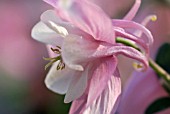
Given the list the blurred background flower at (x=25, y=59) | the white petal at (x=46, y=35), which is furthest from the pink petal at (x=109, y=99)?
the blurred background flower at (x=25, y=59)

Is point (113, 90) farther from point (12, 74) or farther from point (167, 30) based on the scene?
point (12, 74)

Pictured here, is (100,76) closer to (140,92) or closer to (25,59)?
(140,92)

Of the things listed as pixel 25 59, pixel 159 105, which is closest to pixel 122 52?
pixel 159 105

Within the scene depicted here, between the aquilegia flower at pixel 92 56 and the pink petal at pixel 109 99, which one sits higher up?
the aquilegia flower at pixel 92 56

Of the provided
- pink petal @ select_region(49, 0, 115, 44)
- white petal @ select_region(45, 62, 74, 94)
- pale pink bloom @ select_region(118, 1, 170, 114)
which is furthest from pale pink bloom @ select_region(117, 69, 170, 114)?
pink petal @ select_region(49, 0, 115, 44)

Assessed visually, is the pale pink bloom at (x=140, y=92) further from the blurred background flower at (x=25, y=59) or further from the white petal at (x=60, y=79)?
the blurred background flower at (x=25, y=59)

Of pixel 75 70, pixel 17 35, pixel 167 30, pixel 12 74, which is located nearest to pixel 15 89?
pixel 12 74

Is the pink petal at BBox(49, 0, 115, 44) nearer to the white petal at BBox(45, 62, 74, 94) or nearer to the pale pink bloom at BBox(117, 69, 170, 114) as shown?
the white petal at BBox(45, 62, 74, 94)
